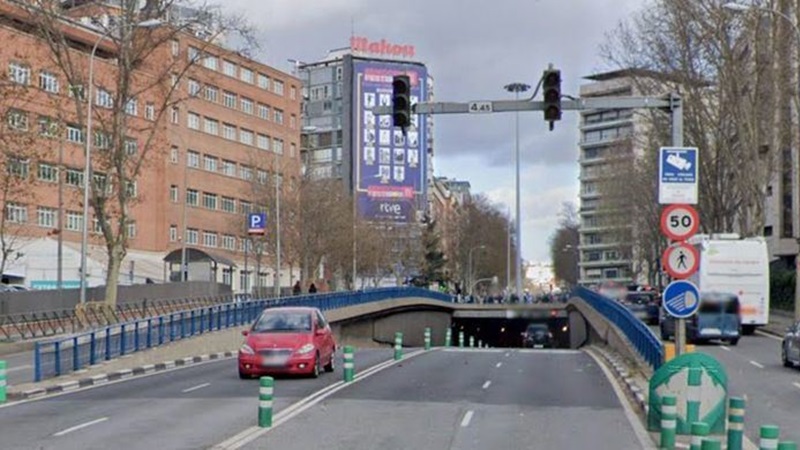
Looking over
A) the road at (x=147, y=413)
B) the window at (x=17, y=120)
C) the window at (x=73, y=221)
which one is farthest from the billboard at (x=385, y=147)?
the road at (x=147, y=413)

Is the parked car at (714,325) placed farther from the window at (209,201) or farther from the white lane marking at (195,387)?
the window at (209,201)

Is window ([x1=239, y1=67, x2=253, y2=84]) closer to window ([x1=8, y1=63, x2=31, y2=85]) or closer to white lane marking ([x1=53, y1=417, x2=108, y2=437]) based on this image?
window ([x1=8, y1=63, x2=31, y2=85])

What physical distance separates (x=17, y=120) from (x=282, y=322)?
19945 mm

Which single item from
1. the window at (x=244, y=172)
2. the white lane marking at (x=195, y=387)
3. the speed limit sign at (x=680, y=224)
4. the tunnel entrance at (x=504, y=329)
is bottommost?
the tunnel entrance at (x=504, y=329)

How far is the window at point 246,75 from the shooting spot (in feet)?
312

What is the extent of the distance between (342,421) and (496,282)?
12271cm

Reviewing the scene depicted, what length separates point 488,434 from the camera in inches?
623

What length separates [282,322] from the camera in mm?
25250

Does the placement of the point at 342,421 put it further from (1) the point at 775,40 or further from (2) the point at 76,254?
(2) the point at 76,254

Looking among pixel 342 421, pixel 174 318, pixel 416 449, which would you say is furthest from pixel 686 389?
pixel 174 318

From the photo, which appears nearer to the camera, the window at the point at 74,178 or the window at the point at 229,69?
the window at the point at 74,178

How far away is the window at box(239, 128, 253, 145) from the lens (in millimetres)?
95812

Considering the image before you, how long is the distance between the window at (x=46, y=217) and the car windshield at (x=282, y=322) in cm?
4487

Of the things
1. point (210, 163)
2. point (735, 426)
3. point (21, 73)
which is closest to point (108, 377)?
point (735, 426)
